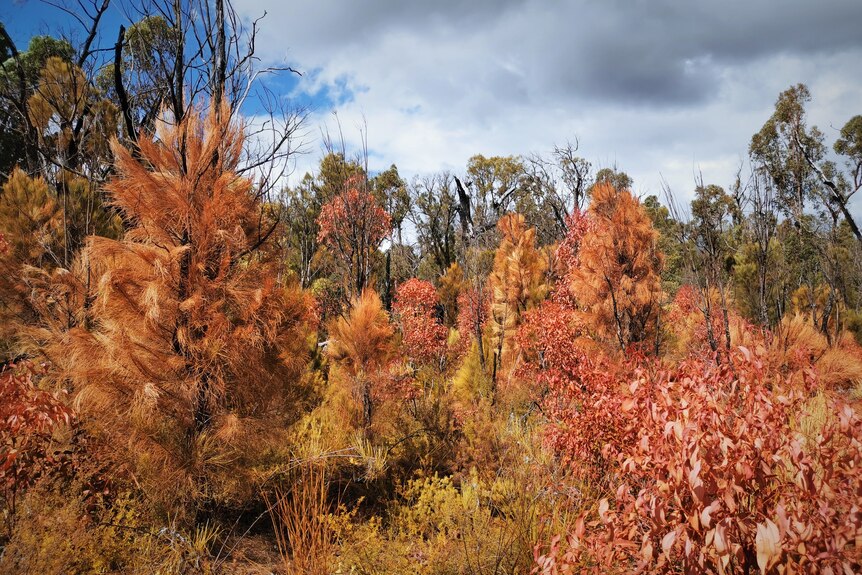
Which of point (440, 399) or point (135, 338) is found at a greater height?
point (135, 338)

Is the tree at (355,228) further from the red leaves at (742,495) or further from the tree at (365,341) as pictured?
the red leaves at (742,495)

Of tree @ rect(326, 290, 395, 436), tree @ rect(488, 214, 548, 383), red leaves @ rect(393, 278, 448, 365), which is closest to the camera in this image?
tree @ rect(326, 290, 395, 436)

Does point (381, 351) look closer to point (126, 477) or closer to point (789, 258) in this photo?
point (126, 477)

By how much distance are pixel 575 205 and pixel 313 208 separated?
15021 mm

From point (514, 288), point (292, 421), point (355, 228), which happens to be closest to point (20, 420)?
point (292, 421)

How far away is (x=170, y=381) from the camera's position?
377 centimetres

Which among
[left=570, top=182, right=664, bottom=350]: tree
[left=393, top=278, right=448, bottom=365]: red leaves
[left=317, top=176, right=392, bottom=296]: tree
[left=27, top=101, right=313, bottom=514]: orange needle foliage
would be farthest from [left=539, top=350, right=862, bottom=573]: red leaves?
[left=393, top=278, right=448, bottom=365]: red leaves

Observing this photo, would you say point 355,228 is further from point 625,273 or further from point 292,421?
point 625,273

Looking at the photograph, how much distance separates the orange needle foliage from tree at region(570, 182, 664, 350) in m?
5.99

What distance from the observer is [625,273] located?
8016mm

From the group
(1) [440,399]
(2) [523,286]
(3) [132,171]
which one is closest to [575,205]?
(2) [523,286]

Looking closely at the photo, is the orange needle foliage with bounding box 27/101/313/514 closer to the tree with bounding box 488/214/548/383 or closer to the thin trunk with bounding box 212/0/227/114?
the thin trunk with bounding box 212/0/227/114

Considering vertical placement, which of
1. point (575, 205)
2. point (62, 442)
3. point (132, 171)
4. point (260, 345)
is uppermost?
point (575, 205)

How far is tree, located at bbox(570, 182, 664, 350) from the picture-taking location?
7792 mm
